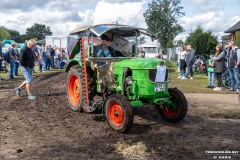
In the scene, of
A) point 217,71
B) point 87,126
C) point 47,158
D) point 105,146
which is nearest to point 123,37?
point 87,126

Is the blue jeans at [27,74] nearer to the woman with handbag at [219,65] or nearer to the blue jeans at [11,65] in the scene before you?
the blue jeans at [11,65]

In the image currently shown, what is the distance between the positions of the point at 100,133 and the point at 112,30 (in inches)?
111

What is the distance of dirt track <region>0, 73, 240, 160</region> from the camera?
482 centimetres

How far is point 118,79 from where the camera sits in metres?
6.55

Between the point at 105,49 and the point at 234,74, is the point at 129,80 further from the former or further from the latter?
the point at 234,74

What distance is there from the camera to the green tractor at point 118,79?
240 inches

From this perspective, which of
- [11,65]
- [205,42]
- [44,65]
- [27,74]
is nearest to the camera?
[27,74]

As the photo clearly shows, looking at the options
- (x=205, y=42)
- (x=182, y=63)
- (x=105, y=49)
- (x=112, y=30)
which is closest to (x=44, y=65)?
(x=182, y=63)

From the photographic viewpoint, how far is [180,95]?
21.3 ft

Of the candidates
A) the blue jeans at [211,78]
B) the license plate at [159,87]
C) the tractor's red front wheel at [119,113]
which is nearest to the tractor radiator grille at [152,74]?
the license plate at [159,87]

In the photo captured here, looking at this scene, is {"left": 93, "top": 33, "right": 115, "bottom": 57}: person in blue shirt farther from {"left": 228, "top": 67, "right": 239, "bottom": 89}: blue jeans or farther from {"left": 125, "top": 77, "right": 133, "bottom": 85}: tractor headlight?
{"left": 228, "top": 67, "right": 239, "bottom": 89}: blue jeans

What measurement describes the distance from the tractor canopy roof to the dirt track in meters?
1.93

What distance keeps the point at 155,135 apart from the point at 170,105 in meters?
1.13

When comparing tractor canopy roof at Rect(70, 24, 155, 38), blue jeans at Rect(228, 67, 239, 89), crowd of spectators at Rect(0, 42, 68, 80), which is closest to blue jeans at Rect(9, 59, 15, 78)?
crowd of spectators at Rect(0, 42, 68, 80)
